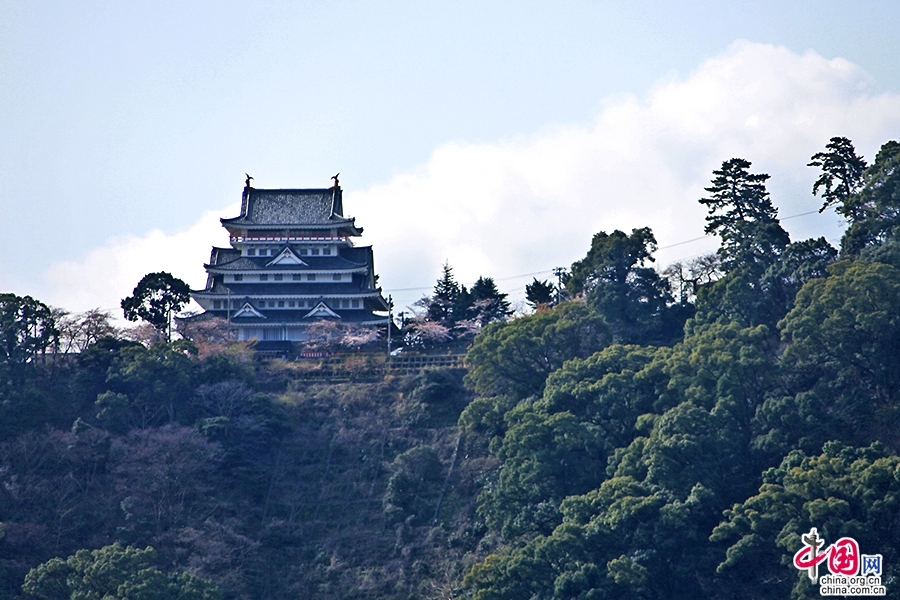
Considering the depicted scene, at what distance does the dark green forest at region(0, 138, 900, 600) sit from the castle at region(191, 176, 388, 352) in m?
4.45

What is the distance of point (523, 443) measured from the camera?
48.0 meters

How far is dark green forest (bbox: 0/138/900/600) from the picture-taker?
4281 cm

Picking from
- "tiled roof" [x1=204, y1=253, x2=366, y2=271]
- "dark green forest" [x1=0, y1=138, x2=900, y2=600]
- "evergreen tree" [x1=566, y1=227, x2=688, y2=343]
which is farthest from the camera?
"tiled roof" [x1=204, y1=253, x2=366, y2=271]

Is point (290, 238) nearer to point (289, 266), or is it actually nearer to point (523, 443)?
point (289, 266)

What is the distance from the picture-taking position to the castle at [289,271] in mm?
67188

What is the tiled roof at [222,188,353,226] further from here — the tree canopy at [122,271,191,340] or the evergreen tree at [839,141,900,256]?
the evergreen tree at [839,141,900,256]

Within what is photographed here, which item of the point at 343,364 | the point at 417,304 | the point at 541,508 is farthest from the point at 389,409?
the point at 541,508

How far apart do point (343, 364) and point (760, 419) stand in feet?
73.2

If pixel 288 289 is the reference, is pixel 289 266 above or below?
above

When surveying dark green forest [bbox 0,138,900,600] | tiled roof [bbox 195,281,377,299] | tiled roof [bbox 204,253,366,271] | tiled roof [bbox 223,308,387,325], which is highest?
tiled roof [bbox 204,253,366,271]
